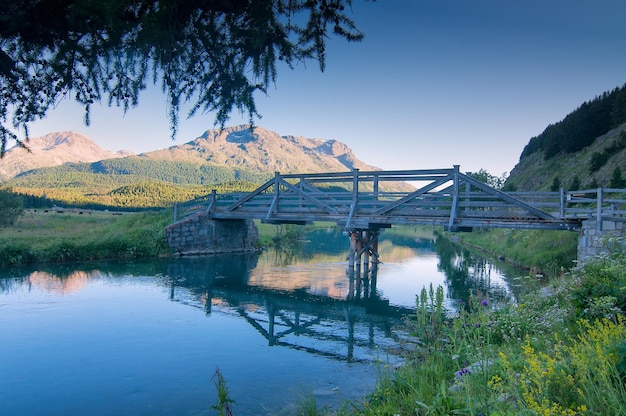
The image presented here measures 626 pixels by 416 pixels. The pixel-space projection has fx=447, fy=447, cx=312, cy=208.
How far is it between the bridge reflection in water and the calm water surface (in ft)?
0.18

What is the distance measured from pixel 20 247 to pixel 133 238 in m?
6.32

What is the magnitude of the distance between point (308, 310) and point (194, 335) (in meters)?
4.78

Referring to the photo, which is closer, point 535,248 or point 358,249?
point 535,248

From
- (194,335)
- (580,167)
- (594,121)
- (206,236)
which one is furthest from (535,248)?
(594,121)

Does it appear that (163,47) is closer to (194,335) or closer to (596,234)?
(194,335)

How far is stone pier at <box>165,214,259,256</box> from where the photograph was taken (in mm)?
29641

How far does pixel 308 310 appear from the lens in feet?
52.6

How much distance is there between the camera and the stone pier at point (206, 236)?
29641 millimetres

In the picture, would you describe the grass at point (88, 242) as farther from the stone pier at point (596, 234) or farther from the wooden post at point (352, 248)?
the stone pier at point (596, 234)

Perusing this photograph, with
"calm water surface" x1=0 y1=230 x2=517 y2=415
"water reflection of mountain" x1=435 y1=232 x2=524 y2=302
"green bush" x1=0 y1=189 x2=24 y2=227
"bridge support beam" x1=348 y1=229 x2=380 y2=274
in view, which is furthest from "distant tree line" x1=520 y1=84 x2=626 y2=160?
"green bush" x1=0 y1=189 x2=24 y2=227

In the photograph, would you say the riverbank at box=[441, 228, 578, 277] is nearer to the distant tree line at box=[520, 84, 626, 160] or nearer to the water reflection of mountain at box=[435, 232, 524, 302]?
the water reflection of mountain at box=[435, 232, 524, 302]

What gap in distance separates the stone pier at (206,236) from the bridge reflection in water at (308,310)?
4943 mm

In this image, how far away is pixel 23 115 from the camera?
4.05 m

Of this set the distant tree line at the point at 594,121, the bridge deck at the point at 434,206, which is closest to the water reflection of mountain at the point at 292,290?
the bridge deck at the point at 434,206
